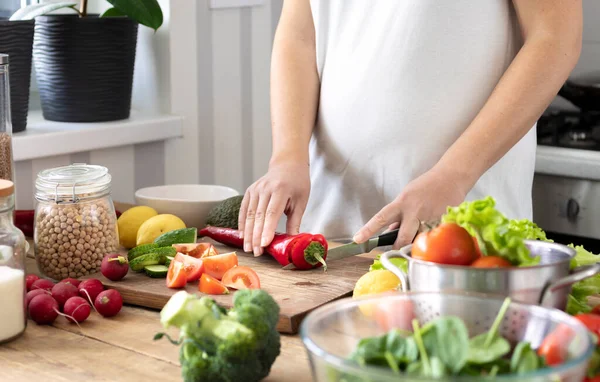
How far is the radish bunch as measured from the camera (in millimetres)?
1222

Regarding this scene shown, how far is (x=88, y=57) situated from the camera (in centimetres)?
213

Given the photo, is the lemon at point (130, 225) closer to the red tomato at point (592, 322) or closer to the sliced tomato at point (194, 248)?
the sliced tomato at point (194, 248)

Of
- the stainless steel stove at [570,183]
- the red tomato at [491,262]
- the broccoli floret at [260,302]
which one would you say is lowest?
the stainless steel stove at [570,183]

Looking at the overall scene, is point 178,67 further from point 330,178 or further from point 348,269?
point 348,269

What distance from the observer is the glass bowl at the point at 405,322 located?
0.73 meters

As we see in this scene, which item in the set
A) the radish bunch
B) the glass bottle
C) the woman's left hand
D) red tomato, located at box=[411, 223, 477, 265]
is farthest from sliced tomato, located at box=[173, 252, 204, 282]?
red tomato, located at box=[411, 223, 477, 265]

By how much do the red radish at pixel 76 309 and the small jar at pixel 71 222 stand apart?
0.74 feet

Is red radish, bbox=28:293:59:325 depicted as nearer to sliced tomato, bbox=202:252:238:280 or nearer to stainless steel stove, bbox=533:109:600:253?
sliced tomato, bbox=202:252:238:280

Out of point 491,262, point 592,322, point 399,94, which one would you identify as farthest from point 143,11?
point 592,322

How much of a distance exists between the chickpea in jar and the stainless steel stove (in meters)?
1.39

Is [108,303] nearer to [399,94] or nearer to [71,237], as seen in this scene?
[71,237]

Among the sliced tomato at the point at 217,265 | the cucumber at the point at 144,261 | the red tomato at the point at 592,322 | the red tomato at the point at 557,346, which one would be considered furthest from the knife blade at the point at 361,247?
the red tomato at the point at 557,346

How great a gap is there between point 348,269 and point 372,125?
0.35 m

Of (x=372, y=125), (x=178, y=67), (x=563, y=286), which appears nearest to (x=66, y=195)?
(x=372, y=125)
